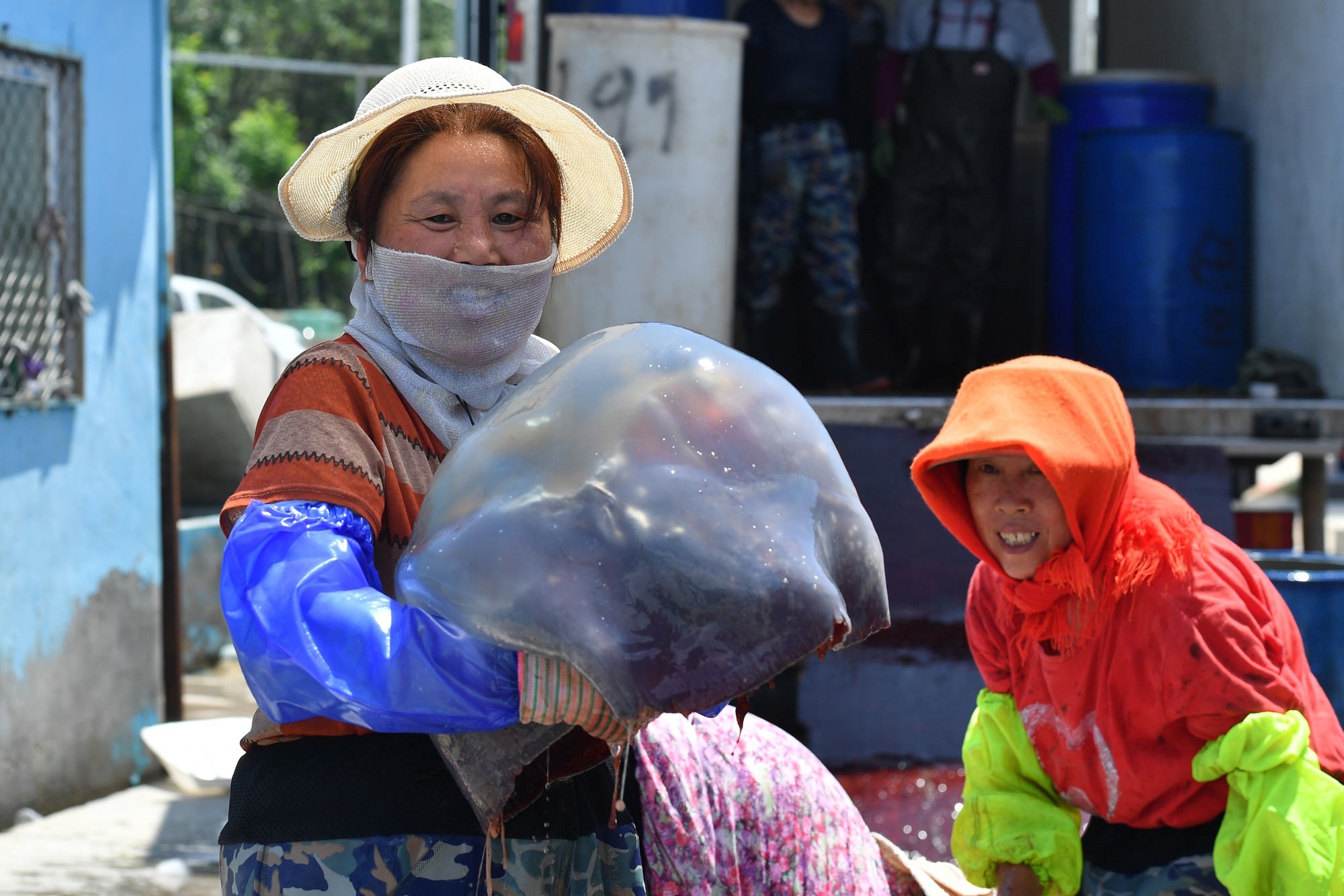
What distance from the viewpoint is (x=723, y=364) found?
115cm

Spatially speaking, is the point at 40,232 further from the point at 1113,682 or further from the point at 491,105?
the point at 1113,682

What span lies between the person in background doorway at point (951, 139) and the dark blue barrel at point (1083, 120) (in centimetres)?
14

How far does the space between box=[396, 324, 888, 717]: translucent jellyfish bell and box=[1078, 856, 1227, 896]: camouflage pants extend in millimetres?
1110

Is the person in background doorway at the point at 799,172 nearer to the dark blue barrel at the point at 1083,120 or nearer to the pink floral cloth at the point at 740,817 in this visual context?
the dark blue barrel at the point at 1083,120

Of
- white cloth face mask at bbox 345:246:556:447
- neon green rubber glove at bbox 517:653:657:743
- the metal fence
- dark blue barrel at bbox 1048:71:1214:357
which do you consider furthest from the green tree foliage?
neon green rubber glove at bbox 517:653:657:743

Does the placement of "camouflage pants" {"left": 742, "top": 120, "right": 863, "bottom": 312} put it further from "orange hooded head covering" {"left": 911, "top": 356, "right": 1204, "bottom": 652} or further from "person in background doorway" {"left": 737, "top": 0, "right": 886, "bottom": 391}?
"orange hooded head covering" {"left": 911, "top": 356, "right": 1204, "bottom": 652}

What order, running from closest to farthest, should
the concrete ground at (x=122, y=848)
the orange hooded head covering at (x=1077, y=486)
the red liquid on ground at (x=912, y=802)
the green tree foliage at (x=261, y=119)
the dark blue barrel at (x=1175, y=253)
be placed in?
the orange hooded head covering at (x=1077, y=486), the red liquid on ground at (x=912, y=802), the concrete ground at (x=122, y=848), the dark blue barrel at (x=1175, y=253), the green tree foliage at (x=261, y=119)

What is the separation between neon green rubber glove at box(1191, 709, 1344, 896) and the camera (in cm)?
181

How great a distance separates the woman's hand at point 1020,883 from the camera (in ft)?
6.83

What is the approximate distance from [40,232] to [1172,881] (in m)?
3.79

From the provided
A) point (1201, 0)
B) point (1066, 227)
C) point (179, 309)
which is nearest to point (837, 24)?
point (1066, 227)

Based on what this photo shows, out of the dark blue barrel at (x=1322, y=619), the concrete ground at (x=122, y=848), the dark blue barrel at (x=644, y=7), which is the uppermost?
the dark blue barrel at (x=644, y=7)

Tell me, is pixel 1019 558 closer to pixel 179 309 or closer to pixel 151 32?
pixel 151 32

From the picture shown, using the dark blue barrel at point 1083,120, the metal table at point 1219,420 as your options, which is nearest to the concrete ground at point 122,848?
the metal table at point 1219,420
